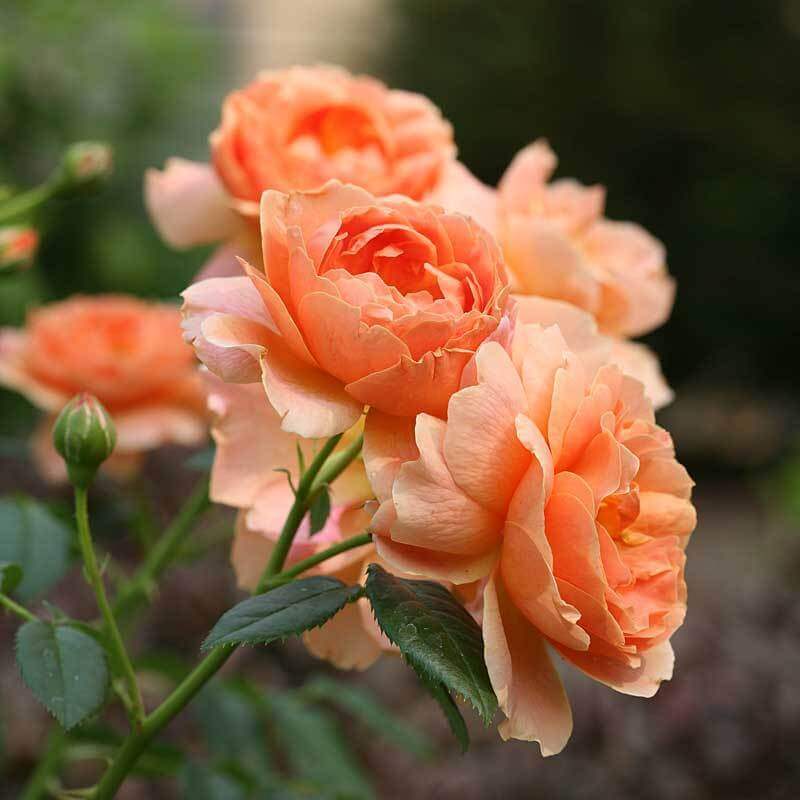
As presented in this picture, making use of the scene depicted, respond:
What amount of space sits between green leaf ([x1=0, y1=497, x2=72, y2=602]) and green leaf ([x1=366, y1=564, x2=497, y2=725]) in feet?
1.14

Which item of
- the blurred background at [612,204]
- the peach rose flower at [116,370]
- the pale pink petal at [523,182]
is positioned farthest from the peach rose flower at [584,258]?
the blurred background at [612,204]

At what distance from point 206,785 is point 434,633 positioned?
0.50 meters

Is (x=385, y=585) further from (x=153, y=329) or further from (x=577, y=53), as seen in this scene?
(x=577, y=53)

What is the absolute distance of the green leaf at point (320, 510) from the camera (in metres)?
0.60

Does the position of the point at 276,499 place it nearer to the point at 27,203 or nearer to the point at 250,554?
the point at 250,554

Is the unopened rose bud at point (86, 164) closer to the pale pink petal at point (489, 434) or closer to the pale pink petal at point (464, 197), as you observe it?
the pale pink petal at point (464, 197)

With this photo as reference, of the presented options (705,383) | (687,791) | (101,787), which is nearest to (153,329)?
(101,787)

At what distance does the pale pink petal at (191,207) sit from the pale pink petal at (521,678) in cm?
42

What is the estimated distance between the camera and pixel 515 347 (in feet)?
Answer: 1.84

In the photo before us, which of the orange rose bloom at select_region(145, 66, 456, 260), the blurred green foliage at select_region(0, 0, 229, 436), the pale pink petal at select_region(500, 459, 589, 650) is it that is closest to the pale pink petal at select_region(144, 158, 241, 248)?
the orange rose bloom at select_region(145, 66, 456, 260)

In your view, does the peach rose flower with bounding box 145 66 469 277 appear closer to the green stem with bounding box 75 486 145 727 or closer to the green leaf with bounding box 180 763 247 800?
the green stem with bounding box 75 486 145 727

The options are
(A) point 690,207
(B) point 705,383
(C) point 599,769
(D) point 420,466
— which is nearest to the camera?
(D) point 420,466

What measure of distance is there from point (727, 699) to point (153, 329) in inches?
50.6

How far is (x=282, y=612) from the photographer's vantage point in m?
0.55
